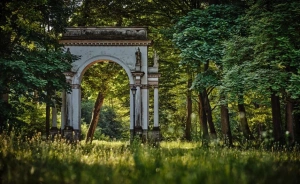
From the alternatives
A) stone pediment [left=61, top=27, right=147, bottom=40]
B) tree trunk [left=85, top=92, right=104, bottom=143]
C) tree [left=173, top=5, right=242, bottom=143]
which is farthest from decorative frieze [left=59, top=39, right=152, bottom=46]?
tree trunk [left=85, top=92, right=104, bottom=143]

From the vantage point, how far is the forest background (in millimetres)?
12586

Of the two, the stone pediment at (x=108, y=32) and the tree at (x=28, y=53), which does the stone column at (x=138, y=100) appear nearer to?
the stone pediment at (x=108, y=32)

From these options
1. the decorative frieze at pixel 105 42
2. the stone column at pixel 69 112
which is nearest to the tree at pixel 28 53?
the decorative frieze at pixel 105 42

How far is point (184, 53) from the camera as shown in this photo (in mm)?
16859

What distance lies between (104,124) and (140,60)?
30.5 meters

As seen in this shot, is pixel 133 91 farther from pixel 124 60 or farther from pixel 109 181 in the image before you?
pixel 109 181

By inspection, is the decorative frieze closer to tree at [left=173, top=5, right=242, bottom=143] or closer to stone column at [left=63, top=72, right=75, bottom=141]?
stone column at [left=63, top=72, right=75, bottom=141]

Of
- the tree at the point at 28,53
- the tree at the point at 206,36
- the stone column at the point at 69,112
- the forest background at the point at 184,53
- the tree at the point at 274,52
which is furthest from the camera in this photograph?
the stone column at the point at 69,112

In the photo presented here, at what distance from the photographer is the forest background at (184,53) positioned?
12.6 m

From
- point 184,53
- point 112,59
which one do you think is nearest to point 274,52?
point 184,53

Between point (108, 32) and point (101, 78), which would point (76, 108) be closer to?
point (108, 32)

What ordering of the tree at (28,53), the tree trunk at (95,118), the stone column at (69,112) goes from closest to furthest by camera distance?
1. the tree at (28,53)
2. the stone column at (69,112)
3. the tree trunk at (95,118)

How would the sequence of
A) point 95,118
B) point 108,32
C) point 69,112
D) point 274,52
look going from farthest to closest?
point 95,118, point 108,32, point 69,112, point 274,52

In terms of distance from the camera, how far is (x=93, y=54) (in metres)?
19.2
